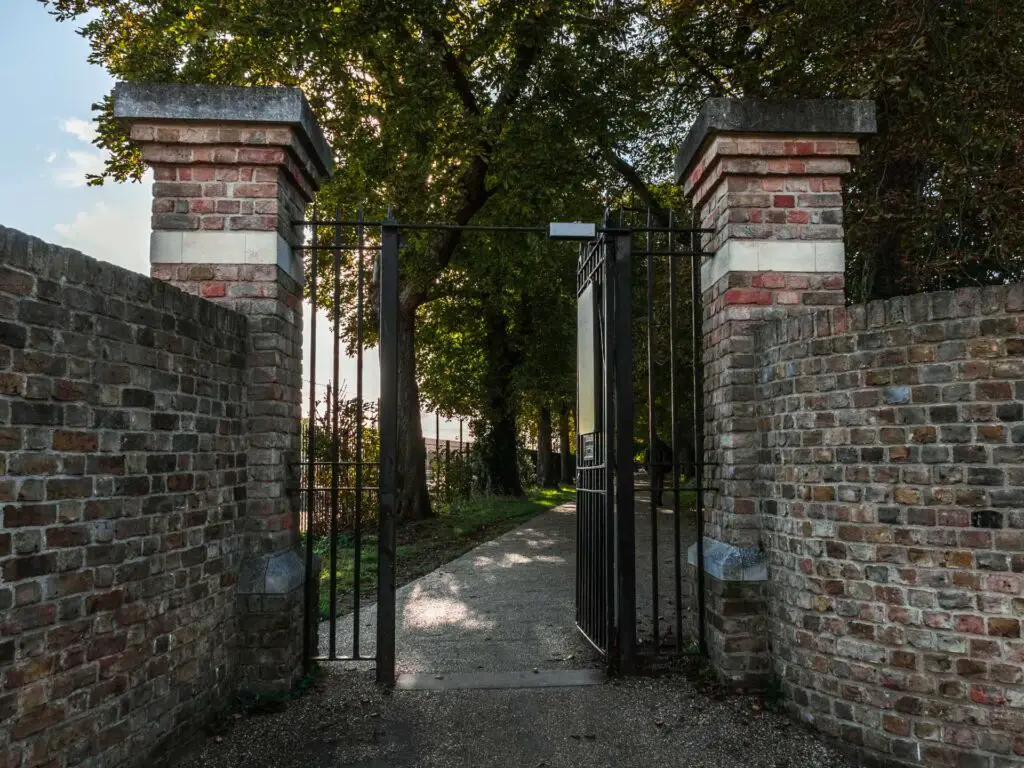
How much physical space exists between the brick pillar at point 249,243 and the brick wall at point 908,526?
2.94m

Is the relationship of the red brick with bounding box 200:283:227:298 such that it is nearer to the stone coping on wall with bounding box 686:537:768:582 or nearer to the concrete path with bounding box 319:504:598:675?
the concrete path with bounding box 319:504:598:675

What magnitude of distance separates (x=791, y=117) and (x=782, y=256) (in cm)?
84

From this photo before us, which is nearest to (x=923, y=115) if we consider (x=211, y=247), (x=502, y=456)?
(x=211, y=247)

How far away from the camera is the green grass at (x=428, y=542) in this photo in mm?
8506

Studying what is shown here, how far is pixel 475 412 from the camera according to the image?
2088 centimetres

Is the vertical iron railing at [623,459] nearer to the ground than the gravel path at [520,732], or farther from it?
farther from it

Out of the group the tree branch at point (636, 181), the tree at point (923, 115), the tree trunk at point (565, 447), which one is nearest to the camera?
the tree at point (923, 115)

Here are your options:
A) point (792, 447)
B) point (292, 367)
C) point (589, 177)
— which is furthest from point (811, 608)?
point (589, 177)

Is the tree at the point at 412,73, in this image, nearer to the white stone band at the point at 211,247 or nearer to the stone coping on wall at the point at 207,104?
the stone coping on wall at the point at 207,104

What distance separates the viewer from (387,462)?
4.63 m

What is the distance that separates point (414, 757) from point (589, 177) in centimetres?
988

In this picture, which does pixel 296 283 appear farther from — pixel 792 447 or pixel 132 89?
pixel 792 447

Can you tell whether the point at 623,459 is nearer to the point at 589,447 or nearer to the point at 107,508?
the point at 589,447

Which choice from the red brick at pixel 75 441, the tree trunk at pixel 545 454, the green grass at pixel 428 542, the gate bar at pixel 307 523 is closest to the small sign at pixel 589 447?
the gate bar at pixel 307 523
